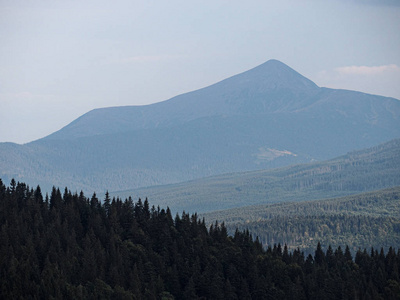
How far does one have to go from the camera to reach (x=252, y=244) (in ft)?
462

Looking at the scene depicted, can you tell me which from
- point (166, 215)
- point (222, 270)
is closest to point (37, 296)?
point (222, 270)

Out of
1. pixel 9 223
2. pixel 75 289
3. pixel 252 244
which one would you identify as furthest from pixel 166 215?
pixel 75 289

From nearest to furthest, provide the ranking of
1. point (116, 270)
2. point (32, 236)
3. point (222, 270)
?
point (116, 270)
point (32, 236)
point (222, 270)

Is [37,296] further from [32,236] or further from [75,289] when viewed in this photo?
[32,236]

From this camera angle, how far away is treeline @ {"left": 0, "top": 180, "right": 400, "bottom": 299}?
10662 cm

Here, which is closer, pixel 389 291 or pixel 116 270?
pixel 116 270

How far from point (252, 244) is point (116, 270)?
109ft

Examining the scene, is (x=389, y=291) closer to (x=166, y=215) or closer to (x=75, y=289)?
(x=166, y=215)

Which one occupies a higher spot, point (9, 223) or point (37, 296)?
point (9, 223)

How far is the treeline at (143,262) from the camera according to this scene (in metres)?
107

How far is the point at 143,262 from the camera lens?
4941 inches

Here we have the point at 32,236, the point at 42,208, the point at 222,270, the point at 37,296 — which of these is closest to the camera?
the point at 37,296

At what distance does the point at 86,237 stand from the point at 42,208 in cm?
1481

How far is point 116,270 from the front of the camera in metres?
112
